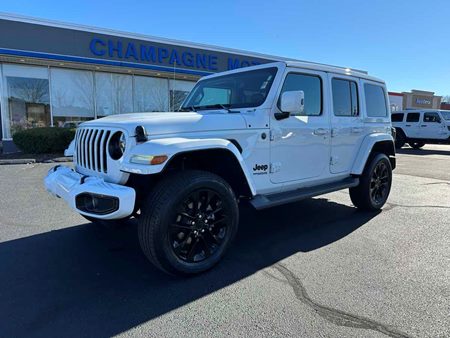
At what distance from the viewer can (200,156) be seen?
3617 millimetres

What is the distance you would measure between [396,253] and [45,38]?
13.9 m

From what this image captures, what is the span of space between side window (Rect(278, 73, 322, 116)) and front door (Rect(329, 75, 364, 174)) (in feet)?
0.91

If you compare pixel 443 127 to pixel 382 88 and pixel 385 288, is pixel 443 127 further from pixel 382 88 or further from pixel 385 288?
pixel 385 288

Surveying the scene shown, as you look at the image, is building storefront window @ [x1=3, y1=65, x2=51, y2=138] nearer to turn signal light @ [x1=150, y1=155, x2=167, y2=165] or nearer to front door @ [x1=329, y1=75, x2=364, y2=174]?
front door @ [x1=329, y1=75, x2=364, y2=174]

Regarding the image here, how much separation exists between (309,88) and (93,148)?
271 centimetres

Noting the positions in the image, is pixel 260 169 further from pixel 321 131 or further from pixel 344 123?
pixel 344 123

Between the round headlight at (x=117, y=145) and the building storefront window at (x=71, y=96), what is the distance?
12332 mm

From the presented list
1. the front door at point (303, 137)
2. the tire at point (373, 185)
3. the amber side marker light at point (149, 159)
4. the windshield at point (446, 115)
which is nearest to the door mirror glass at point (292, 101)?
the front door at point (303, 137)

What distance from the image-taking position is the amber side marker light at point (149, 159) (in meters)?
2.91

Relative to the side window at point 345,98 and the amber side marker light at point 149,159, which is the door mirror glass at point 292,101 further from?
the amber side marker light at point 149,159

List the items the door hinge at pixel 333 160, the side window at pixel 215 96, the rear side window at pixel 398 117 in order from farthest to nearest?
the rear side window at pixel 398 117, the door hinge at pixel 333 160, the side window at pixel 215 96

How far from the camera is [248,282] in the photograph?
320 centimetres

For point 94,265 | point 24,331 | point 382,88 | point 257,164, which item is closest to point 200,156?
point 257,164

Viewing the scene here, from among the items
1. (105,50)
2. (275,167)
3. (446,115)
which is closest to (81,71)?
(105,50)
